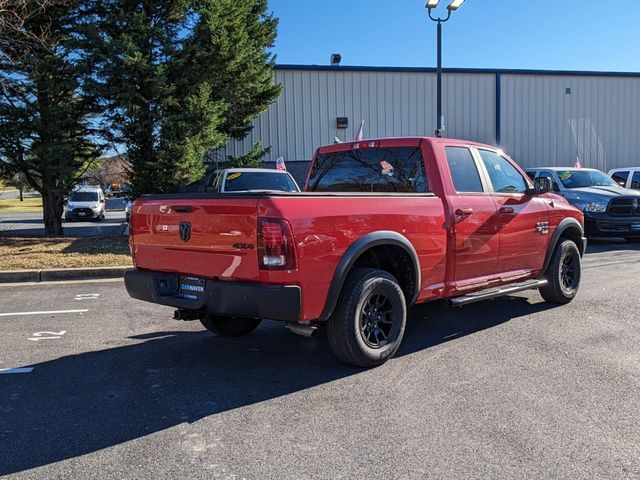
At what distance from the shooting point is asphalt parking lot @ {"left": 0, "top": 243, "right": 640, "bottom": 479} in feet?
10.2

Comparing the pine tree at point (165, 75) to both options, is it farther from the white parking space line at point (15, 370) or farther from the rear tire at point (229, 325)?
the white parking space line at point (15, 370)

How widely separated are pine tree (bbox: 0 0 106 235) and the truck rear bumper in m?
9.63

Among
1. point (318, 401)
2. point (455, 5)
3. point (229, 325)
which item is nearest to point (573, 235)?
point (229, 325)

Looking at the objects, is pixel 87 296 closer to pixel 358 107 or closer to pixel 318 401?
pixel 318 401

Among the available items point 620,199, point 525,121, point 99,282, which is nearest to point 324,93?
point 525,121

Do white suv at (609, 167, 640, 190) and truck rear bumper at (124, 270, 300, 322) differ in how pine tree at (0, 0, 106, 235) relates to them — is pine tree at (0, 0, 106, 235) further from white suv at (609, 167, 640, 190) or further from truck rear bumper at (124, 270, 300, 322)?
white suv at (609, 167, 640, 190)

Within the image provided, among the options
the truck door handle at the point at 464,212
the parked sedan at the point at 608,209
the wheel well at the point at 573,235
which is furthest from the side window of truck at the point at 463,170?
the parked sedan at the point at 608,209

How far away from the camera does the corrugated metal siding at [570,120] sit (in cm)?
2361

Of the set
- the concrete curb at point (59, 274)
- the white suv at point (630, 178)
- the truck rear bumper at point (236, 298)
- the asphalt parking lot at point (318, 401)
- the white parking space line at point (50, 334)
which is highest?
the white suv at point (630, 178)

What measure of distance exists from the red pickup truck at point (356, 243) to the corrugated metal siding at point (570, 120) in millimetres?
18445

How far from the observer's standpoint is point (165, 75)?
1269cm

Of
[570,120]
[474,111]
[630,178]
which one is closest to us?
[630,178]

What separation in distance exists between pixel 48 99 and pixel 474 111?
16.0m

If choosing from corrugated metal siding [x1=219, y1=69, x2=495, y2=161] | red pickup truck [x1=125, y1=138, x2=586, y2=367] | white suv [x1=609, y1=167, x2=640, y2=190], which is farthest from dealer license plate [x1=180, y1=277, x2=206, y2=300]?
corrugated metal siding [x1=219, y1=69, x2=495, y2=161]
